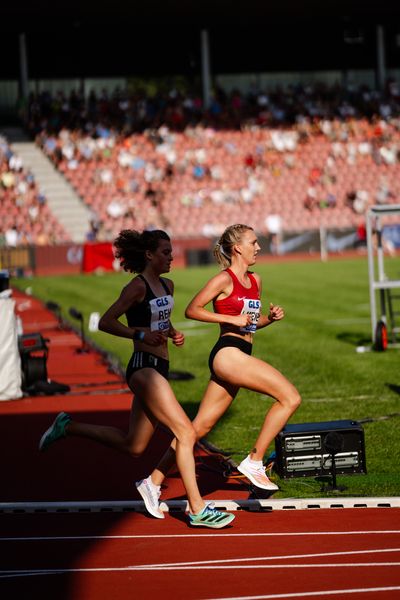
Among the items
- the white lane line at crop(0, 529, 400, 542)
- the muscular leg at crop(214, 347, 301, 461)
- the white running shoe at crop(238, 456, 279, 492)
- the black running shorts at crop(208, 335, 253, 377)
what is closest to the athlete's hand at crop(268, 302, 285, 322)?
the black running shorts at crop(208, 335, 253, 377)

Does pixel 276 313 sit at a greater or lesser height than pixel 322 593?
greater

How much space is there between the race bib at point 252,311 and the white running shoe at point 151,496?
1.27 m

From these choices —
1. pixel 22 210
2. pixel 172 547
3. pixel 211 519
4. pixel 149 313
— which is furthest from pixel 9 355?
pixel 22 210

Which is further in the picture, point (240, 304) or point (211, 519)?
point (240, 304)

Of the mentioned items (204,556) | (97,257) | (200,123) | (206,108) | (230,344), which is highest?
(206,108)

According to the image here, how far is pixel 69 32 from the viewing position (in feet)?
177

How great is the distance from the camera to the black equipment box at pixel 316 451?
902 cm

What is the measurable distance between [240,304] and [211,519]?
1613mm

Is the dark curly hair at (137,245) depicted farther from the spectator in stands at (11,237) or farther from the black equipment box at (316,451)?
the spectator in stands at (11,237)

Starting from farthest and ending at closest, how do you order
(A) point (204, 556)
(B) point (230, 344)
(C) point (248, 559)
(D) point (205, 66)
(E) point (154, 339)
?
1. (D) point (205, 66)
2. (B) point (230, 344)
3. (E) point (154, 339)
4. (A) point (204, 556)
5. (C) point (248, 559)

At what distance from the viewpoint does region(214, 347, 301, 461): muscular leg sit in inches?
323

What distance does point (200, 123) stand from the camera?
52.2m

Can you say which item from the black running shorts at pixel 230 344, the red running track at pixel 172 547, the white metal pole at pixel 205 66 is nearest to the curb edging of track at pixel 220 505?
the red running track at pixel 172 547

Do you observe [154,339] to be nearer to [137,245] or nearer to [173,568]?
[137,245]
